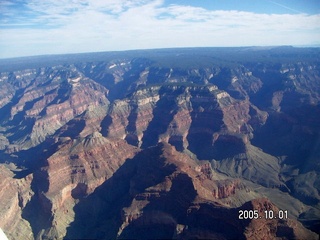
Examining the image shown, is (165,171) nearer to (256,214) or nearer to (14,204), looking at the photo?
(256,214)

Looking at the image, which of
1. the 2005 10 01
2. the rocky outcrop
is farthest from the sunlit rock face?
the 2005 10 01

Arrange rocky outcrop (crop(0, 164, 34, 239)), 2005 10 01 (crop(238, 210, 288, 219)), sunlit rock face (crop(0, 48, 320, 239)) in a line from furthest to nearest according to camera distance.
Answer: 1. rocky outcrop (crop(0, 164, 34, 239))
2. sunlit rock face (crop(0, 48, 320, 239))
3. 2005 10 01 (crop(238, 210, 288, 219))

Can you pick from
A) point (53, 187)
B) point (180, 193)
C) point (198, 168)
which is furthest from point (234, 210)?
point (53, 187)

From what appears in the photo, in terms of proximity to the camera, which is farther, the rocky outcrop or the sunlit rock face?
the rocky outcrop

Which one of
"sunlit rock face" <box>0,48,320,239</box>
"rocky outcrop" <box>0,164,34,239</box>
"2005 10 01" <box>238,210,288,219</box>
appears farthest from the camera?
"rocky outcrop" <box>0,164,34,239</box>

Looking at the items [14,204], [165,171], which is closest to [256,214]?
[165,171]

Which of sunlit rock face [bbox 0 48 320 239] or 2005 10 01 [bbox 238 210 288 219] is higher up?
2005 10 01 [bbox 238 210 288 219]

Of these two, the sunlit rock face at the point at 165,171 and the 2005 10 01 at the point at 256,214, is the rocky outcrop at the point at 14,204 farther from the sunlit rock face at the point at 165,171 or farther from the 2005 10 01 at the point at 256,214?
the 2005 10 01 at the point at 256,214

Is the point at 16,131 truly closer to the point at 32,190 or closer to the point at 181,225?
the point at 32,190

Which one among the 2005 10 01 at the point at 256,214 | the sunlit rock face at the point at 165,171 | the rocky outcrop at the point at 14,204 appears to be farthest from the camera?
the rocky outcrop at the point at 14,204

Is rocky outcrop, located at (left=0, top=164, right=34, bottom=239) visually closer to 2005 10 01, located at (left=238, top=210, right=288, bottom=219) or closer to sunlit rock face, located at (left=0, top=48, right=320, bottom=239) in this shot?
sunlit rock face, located at (left=0, top=48, right=320, bottom=239)

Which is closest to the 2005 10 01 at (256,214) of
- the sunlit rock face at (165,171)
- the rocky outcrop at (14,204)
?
the sunlit rock face at (165,171)

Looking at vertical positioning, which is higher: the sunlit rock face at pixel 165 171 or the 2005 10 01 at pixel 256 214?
the 2005 10 01 at pixel 256 214
